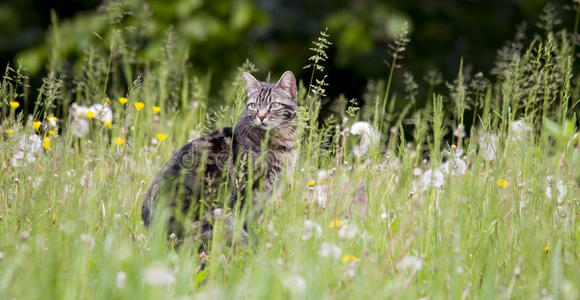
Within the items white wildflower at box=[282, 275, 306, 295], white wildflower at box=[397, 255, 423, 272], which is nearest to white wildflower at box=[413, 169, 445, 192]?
white wildflower at box=[397, 255, 423, 272]

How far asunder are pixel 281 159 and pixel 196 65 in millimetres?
3155

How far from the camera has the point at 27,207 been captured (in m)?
2.05

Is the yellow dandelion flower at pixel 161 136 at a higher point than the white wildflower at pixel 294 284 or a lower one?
higher

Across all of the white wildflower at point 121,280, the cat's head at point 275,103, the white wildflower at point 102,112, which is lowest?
the white wildflower at point 121,280

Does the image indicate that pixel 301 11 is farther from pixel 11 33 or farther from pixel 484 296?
pixel 484 296

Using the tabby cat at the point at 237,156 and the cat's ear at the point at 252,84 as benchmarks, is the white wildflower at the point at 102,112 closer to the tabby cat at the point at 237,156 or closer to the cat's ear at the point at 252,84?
the tabby cat at the point at 237,156

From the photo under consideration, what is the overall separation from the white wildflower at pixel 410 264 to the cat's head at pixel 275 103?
1.47 meters

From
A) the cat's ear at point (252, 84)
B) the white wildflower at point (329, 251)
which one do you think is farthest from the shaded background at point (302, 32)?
the white wildflower at point (329, 251)

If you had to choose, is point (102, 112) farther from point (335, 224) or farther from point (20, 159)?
point (335, 224)

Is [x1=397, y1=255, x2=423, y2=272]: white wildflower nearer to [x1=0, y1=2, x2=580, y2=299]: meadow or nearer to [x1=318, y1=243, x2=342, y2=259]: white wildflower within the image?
[x1=0, y1=2, x2=580, y2=299]: meadow

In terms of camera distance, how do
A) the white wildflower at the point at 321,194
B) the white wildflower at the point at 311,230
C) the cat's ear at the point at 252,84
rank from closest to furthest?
the white wildflower at the point at 311,230 → the white wildflower at the point at 321,194 → the cat's ear at the point at 252,84

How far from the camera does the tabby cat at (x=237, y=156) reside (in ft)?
8.17

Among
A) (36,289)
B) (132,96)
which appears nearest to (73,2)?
(132,96)

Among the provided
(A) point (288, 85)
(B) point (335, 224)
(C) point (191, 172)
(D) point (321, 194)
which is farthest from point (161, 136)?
(B) point (335, 224)
